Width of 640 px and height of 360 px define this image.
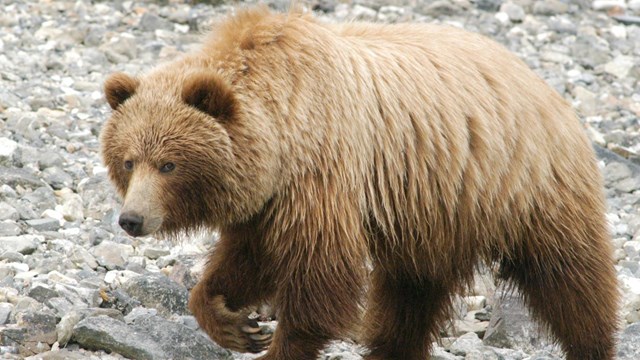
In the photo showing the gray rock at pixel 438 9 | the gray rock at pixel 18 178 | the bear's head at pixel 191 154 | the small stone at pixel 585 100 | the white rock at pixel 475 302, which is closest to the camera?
the bear's head at pixel 191 154

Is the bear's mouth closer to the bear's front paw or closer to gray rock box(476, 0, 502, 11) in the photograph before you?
the bear's front paw

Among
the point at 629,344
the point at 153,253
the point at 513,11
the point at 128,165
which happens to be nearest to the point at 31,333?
the point at 128,165

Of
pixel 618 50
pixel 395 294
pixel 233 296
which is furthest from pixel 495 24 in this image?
pixel 233 296

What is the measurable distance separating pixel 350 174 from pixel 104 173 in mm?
3492

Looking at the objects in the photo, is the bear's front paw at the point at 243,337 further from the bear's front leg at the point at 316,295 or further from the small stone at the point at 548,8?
the small stone at the point at 548,8

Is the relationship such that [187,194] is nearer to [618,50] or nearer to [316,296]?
[316,296]

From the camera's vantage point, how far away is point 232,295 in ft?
20.7

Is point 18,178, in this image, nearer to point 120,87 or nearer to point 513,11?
point 120,87

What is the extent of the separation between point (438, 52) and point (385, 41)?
0.30m

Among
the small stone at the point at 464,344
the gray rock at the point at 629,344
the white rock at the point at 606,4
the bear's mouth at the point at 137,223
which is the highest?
the bear's mouth at the point at 137,223

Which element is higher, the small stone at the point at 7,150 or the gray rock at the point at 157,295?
the gray rock at the point at 157,295

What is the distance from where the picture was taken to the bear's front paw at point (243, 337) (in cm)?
614

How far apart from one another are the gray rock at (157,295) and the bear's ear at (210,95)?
1.50 m

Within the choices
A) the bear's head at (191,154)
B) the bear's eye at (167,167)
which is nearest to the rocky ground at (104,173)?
the bear's head at (191,154)
